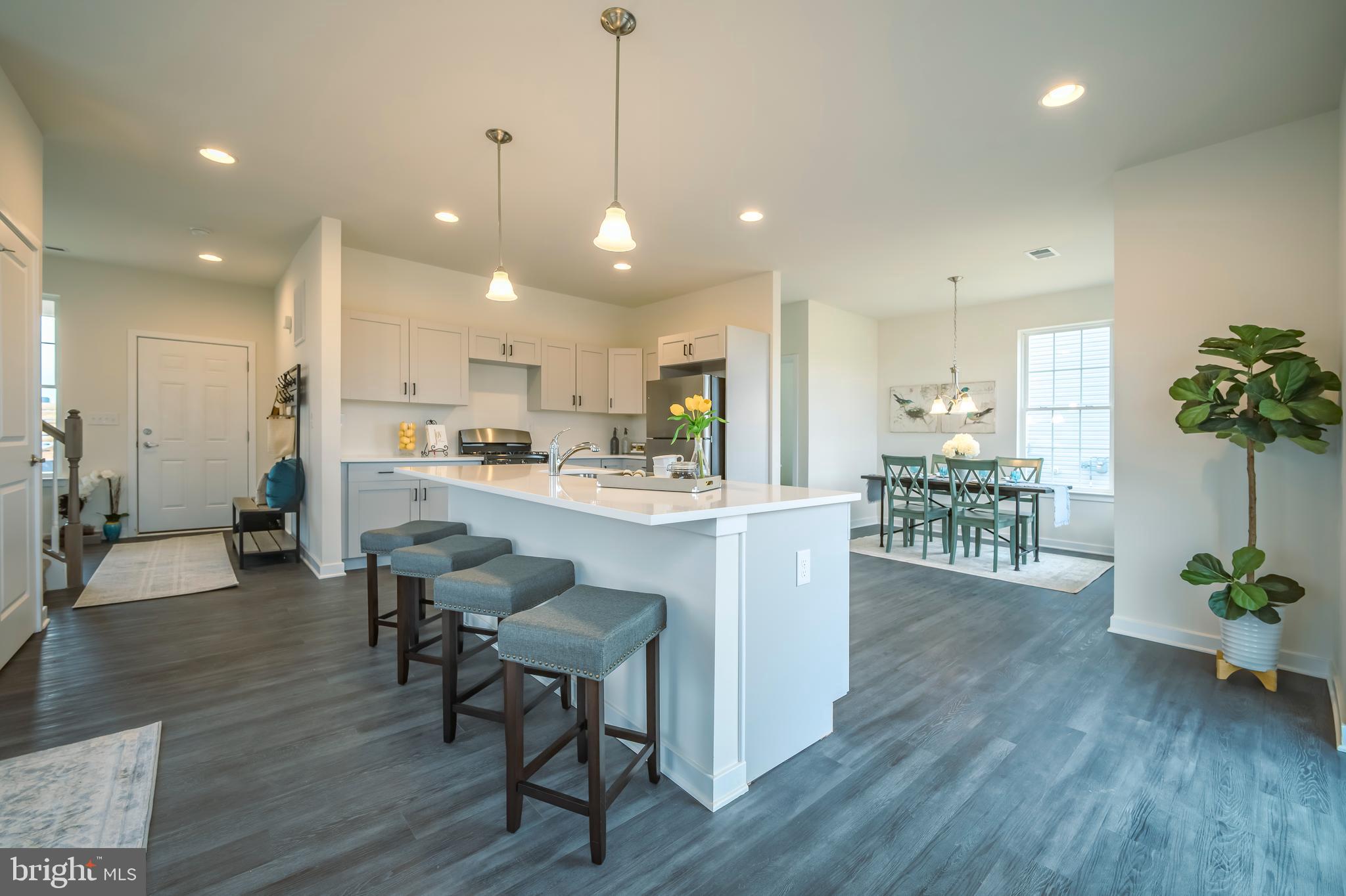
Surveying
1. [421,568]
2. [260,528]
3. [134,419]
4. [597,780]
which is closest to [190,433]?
[134,419]

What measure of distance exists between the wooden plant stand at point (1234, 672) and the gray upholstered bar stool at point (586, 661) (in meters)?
2.83

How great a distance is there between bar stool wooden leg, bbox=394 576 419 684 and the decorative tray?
1050mm

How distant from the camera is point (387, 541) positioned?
2717mm

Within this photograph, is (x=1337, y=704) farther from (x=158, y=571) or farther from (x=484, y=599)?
(x=158, y=571)

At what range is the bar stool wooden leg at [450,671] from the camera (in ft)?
6.51

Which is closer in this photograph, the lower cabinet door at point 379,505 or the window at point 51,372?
the lower cabinet door at point 379,505

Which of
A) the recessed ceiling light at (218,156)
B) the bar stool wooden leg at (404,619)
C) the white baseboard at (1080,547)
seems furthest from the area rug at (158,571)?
the white baseboard at (1080,547)

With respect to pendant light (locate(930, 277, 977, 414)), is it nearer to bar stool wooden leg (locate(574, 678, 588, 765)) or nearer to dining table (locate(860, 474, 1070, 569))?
dining table (locate(860, 474, 1070, 569))

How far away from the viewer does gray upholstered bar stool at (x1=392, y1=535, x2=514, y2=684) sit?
7.69ft

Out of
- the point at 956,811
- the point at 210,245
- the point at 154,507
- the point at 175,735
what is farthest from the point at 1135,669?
the point at 154,507

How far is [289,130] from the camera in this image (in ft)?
9.89

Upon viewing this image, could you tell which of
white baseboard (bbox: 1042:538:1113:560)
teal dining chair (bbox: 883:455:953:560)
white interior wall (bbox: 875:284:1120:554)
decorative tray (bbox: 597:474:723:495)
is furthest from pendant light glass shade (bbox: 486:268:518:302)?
white baseboard (bbox: 1042:538:1113:560)

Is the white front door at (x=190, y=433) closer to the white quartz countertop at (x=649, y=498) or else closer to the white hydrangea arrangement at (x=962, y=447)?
the white quartz countertop at (x=649, y=498)

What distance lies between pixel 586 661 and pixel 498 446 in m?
4.40
